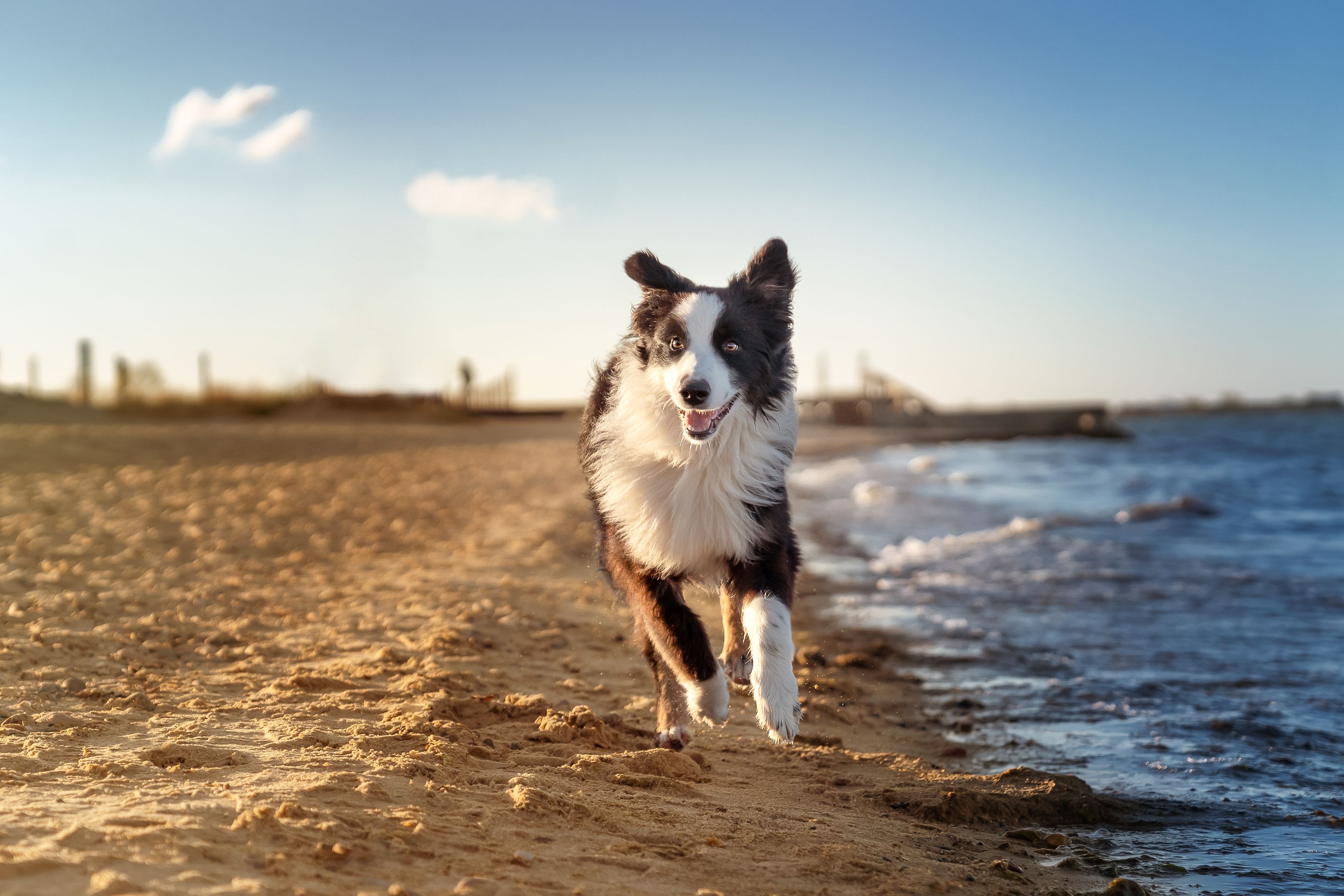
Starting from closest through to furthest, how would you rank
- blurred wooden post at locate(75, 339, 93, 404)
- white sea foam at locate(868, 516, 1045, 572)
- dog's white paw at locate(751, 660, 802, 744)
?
dog's white paw at locate(751, 660, 802, 744) < white sea foam at locate(868, 516, 1045, 572) < blurred wooden post at locate(75, 339, 93, 404)

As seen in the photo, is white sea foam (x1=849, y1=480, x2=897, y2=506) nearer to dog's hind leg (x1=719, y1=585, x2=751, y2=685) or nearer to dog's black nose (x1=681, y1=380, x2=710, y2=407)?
dog's hind leg (x1=719, y1=585, x2=751, y2=685)

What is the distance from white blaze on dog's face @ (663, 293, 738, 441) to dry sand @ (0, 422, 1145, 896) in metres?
1.35

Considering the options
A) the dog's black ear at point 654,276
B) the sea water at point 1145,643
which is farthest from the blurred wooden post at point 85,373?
the dog's black ear at point 654,276

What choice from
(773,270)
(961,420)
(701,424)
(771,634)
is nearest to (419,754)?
(771,634)

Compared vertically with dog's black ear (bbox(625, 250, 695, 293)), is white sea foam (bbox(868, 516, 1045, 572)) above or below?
below

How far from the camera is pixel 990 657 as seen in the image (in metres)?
6.41

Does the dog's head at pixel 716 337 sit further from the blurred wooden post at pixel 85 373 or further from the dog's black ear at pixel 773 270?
the blurred wooden post at pixel 85 373

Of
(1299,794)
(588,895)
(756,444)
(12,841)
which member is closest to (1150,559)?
(1299,794)

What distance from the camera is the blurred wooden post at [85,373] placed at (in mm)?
29016

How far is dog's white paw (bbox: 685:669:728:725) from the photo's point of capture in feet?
12.7

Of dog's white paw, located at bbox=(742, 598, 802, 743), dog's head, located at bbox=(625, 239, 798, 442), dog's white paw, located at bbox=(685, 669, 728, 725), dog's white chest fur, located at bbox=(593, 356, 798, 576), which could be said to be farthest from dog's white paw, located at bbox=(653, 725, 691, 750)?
dog's head, located at bbox=(625, 239, 798, 442)

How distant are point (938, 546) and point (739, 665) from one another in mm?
7543

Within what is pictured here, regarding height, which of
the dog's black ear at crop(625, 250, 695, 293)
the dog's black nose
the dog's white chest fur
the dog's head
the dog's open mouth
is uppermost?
the dog's black ear at crop(625, 250, 695, 293)

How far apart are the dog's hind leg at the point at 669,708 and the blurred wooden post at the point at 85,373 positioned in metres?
30.2
